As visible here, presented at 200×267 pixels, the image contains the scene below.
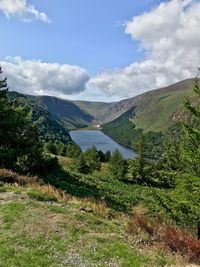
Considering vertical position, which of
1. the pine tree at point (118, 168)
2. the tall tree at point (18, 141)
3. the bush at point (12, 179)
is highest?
the tall tree at point (18, 141)

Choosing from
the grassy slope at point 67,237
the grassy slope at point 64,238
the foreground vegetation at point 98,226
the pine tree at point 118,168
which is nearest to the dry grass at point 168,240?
the foreground vegetation at point 98,226

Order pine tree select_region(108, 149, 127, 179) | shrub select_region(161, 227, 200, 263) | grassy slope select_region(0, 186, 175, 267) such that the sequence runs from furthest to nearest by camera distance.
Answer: pine tree select_region(108, 149, 127, 179)
shrub select_region(161, 227, 200, 263)
grassy slope select_region(0, 186, 175, 267)

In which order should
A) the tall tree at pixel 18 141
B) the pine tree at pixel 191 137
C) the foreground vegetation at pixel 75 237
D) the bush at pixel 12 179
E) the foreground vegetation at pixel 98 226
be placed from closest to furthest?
the foreground vegetation at pixel 75 237
the foreground vegetation at pixel 98 226
the pine tree at pixel 191 137
the bush at pixel 12 179
the tall tree at pixel 18 141

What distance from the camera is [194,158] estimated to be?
2036 centimetres

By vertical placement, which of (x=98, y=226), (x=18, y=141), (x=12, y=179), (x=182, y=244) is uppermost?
(x=18, y=141)

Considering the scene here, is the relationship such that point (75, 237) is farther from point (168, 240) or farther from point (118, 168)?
point (118, 168)

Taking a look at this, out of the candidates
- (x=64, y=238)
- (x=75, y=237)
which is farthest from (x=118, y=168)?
(x=64, y=238)

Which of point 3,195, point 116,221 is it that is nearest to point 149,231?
point 116,221

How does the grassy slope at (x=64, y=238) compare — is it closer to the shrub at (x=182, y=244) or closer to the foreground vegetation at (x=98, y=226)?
the foreground vegetation at (x=98, y=226)

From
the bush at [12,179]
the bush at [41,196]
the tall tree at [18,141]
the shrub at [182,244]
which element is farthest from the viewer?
the tall tree at [18,141]

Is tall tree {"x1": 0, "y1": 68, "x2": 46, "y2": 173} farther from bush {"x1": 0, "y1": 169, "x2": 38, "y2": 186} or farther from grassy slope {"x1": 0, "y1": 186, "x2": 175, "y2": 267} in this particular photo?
grassy slope {"x1": 0, "y1": 186, "x2": 175, "y2": 267}

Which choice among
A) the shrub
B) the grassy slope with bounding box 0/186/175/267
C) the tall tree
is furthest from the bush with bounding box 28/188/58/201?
the tall tree

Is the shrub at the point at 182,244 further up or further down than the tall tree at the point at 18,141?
further down

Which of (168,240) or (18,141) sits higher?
(18,141)
